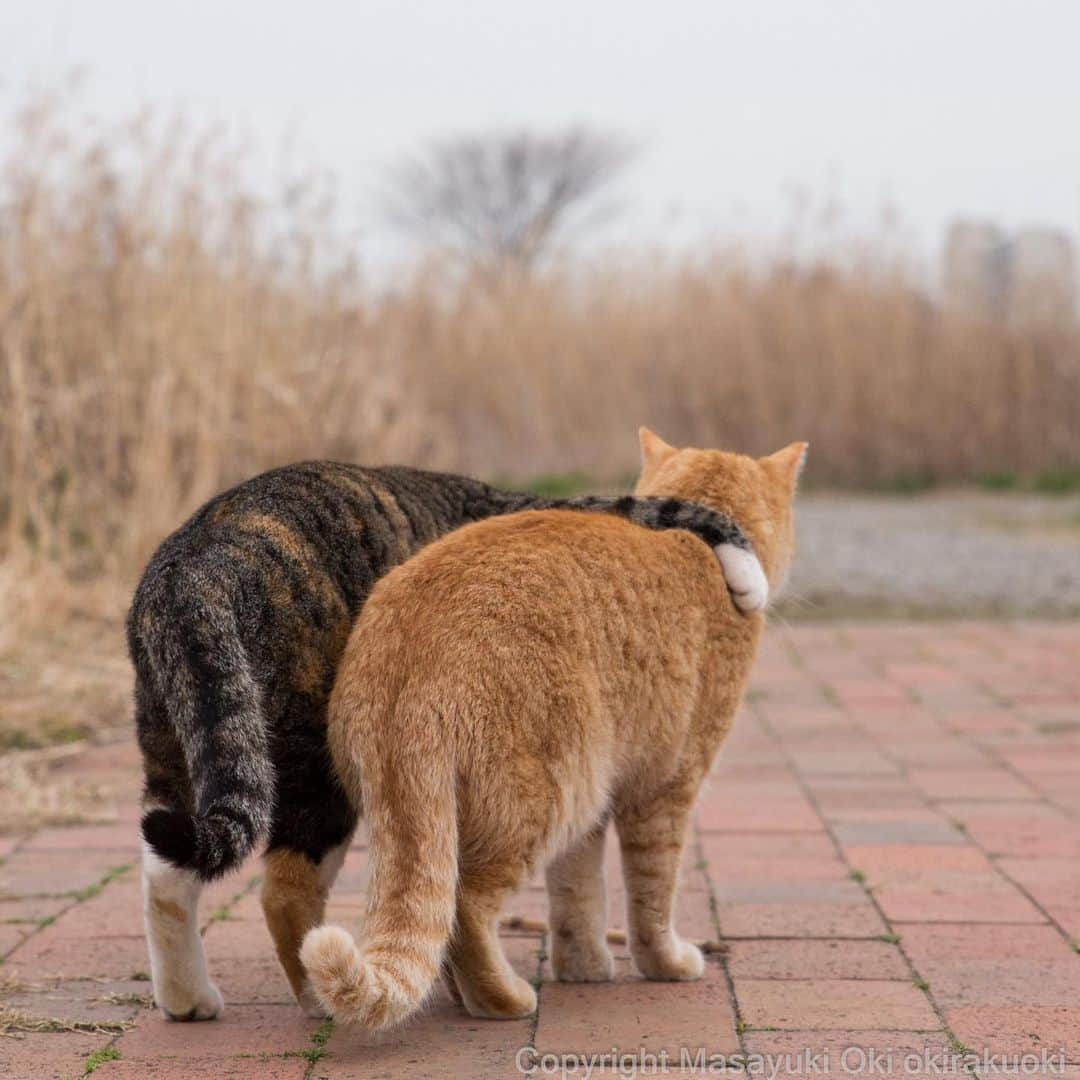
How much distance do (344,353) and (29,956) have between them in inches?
196

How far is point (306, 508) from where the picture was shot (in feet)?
8.14

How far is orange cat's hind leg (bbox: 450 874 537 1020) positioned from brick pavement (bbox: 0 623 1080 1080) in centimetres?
4

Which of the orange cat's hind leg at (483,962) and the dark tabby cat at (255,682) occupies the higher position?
the dark tabby cat at (255,682)

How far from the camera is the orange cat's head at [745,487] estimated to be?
9.39 feet

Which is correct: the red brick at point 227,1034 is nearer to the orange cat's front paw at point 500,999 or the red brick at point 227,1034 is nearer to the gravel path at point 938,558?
the orange cat's front paw at point 500,999

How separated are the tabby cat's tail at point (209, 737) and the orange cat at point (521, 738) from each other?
6.9 inches

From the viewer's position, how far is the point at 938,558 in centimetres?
862

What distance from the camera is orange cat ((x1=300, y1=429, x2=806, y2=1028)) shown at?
87.5 inches

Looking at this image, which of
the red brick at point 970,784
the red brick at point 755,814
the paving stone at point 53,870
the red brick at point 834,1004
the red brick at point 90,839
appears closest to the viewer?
the red brick at point 834,1004

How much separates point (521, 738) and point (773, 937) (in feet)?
3.00

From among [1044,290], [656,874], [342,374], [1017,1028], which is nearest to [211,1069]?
[656,874]

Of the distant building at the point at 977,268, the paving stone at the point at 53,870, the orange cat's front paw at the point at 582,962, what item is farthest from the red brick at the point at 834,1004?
the distant building at the point at 977,268

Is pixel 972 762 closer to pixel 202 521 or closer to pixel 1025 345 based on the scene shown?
pixel 202 521

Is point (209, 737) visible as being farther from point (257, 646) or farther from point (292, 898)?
point (292, 898)
